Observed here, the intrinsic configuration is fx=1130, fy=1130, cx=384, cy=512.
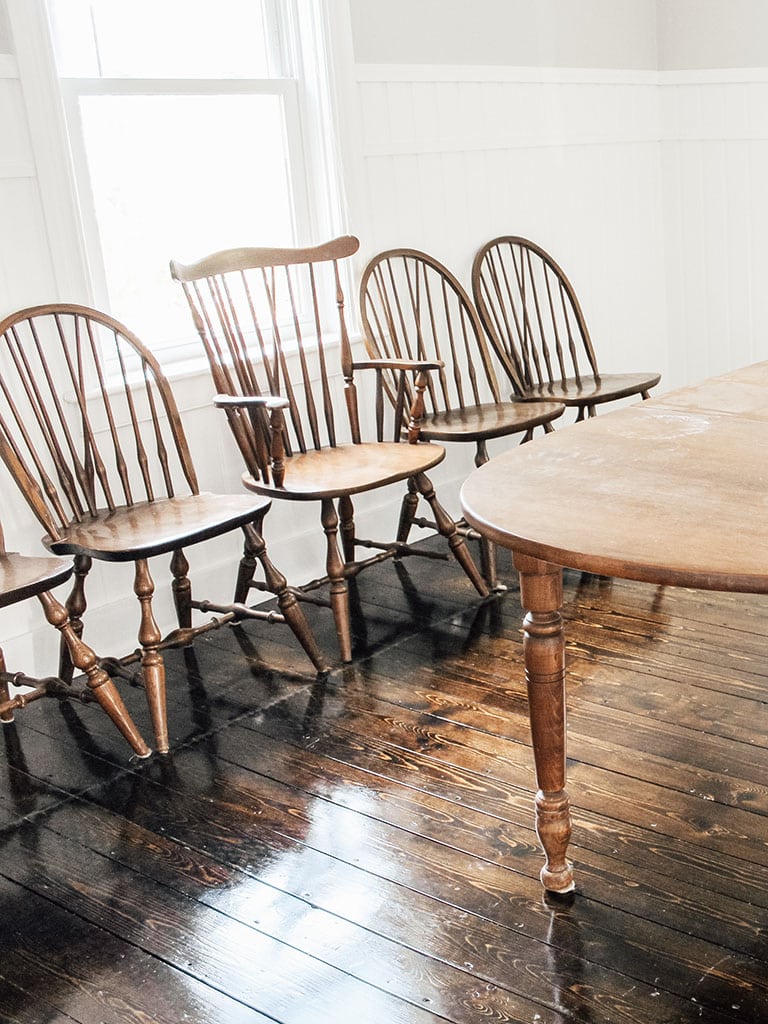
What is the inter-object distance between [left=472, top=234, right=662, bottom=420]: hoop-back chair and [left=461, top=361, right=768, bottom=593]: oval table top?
1.46 m

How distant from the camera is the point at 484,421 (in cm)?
338

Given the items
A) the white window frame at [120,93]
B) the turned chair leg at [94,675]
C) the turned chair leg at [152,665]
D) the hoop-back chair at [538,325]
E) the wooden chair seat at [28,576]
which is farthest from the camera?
the hoop-back chair at [538,325]

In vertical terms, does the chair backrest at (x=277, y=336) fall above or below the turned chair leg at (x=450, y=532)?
above

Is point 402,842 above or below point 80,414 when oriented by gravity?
below

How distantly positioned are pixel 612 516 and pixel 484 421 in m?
1.77

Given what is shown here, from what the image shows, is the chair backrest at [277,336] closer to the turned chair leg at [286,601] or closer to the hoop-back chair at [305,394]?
the hoop-back chair at [305,394]

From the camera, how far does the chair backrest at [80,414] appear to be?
2.70 m

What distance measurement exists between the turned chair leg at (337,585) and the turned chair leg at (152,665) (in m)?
0.53

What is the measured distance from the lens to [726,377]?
8.37 feet

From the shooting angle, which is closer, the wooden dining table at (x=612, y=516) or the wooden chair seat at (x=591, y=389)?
the wooden dining table at (x=612, y=516)

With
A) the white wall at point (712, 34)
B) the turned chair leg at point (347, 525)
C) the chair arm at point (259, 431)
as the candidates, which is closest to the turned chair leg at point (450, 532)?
the turned chair leg at point (347, 525)

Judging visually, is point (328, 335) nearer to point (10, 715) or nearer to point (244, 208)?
point (244, 208)

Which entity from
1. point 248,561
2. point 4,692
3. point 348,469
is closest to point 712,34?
point 348,469

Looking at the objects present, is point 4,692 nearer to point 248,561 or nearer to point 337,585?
point 248,561
